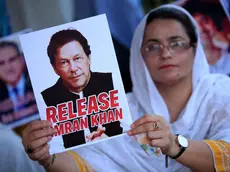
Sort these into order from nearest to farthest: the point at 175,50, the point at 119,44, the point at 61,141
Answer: the point at 61,141, the point at 175,50, the point at 119,44

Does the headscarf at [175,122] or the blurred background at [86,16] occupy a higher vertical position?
the blurred background at [86,16]

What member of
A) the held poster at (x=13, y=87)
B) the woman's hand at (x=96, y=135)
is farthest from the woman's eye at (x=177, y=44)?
the held poster at (x=13, y=87)

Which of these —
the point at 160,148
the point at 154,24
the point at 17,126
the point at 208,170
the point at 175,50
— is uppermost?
the point at 154,24

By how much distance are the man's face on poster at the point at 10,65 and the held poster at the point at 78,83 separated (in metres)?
0.31

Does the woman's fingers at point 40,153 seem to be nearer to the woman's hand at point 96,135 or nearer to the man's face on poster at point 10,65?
the woman's hand at point 96,135

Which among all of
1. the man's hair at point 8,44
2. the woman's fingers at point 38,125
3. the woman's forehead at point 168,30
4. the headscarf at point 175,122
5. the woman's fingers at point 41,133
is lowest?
the headscarf at point 175,122

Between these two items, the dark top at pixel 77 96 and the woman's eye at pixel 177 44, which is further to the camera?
the woman's eye at pixel 177 44

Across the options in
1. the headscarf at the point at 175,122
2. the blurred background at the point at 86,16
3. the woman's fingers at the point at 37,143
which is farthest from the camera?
the blurred background at the point at 86,16

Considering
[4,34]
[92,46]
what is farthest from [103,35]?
[4,34]

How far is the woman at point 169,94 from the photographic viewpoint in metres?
1.14

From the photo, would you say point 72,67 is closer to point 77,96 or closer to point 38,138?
point 77,96

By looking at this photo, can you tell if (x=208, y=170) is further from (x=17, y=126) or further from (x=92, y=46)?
(x=17, y=126)

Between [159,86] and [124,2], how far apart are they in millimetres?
344

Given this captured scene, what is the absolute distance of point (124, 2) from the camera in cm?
132
